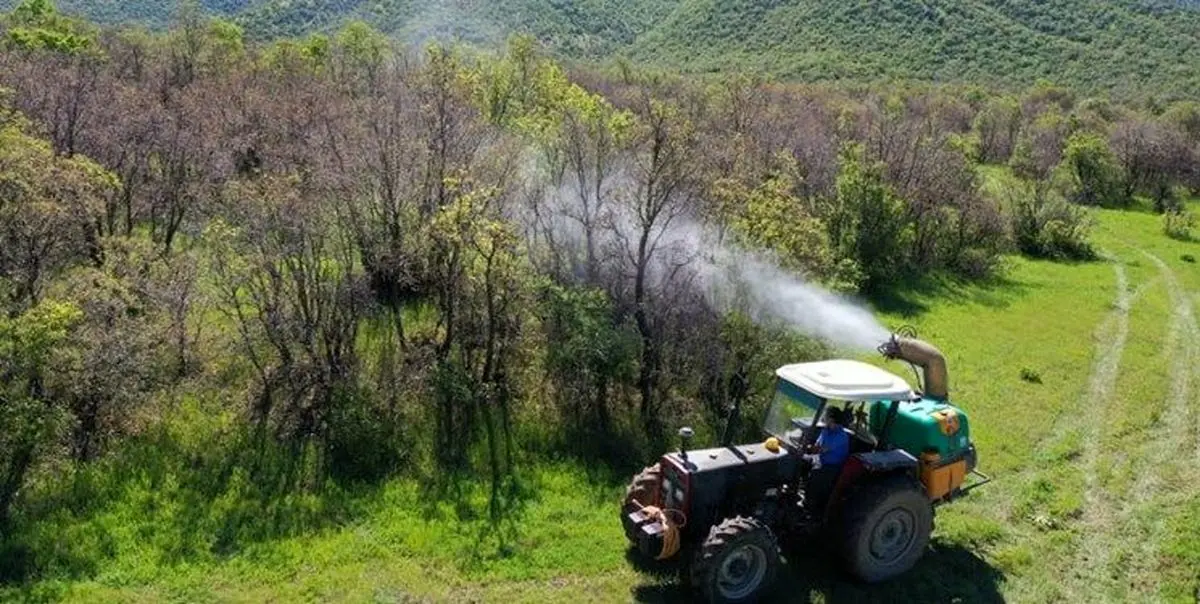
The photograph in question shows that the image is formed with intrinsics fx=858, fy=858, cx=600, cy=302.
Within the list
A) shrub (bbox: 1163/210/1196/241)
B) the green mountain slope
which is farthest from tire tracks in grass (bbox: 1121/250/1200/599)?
the green mountain slope

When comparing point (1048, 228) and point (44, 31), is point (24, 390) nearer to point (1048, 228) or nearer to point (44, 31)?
point (44, 31)

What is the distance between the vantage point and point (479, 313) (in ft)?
65.1

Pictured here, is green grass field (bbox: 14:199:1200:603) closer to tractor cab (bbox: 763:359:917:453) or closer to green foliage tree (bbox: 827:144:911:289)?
tractor cab (bbox: 763:359:917:453)

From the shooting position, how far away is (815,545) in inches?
538

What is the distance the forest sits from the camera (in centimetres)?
1511

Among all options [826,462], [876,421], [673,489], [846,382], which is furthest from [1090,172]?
[673,489]

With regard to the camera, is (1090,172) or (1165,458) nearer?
(1165,458)

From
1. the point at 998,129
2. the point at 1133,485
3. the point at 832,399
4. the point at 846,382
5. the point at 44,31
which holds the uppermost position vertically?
the point at 998,129

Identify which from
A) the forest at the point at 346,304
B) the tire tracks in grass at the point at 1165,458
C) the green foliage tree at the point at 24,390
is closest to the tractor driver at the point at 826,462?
the forest at the point at 346,304

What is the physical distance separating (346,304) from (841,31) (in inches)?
4520

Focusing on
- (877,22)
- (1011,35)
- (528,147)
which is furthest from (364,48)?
(1011,35)

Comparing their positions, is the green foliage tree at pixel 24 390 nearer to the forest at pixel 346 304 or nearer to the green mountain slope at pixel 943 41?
the forest at pixel 346 304

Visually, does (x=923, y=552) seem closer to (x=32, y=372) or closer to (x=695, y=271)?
(x=695, y=271)

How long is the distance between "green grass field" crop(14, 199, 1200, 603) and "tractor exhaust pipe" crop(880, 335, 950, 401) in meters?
2.42
